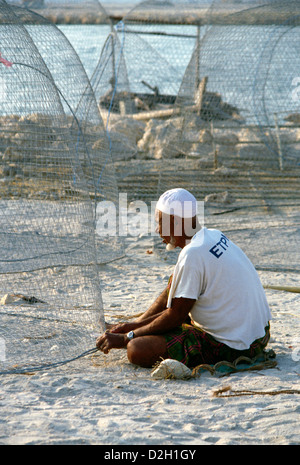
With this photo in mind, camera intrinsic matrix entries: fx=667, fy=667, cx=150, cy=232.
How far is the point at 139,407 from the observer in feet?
10.5

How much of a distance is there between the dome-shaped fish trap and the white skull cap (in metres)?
0.96

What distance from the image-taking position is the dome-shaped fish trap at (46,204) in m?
4.31

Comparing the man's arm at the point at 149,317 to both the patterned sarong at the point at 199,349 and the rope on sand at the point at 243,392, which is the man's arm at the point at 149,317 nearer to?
the patterned sarong at the point at 199,349

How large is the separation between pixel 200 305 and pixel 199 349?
252 mm

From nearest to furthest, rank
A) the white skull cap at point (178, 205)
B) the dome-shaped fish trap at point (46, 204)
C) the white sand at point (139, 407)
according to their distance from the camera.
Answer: the white sand at point (139, 407) < the white skull cap at point (178, 205) < the dome-shaped fish trap at point (46, 204)

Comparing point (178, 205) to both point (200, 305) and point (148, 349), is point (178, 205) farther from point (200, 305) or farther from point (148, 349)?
point (148, 349)

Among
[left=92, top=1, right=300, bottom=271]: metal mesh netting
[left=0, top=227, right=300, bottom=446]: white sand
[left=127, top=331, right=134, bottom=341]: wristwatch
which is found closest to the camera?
[left=0, top=227, right=300, bottom=446]: white sand

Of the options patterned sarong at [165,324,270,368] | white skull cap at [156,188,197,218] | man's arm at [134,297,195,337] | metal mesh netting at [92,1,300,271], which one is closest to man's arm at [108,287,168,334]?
man's arm at [134,297,195,337]

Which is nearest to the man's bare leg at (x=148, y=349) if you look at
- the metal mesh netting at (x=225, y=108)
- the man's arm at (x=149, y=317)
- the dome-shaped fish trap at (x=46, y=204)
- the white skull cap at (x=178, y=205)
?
the man's arm at (x=149, y=317)

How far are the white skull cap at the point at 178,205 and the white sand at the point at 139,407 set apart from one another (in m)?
0.89

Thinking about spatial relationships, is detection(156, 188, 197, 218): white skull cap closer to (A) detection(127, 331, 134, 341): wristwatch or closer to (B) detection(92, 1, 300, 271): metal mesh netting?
(A) detection(127, 331, 134, 341): wristwatch

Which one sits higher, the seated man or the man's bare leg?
the seated man

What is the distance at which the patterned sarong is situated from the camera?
3676mm

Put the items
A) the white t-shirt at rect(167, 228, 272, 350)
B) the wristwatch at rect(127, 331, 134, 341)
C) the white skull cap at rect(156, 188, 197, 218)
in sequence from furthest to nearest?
the wristwatch at rect(127, 331, 134, 341)
the white skull cap at rect(156, 188, 197, 218)
the white t-shirt at rect(167, 228, 272, 350)
